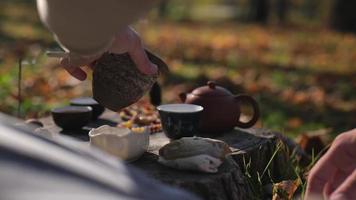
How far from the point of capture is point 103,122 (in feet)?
10.2

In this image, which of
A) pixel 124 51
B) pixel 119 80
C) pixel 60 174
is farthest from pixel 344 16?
pixel 60 174

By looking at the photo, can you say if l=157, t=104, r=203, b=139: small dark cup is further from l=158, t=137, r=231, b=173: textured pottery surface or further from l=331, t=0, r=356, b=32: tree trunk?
l=331, t=0, r=356, b=32: tree trunk

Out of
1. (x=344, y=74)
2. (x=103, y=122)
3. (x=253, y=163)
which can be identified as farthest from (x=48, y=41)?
(x=253, y=163)

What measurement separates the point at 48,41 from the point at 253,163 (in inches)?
252

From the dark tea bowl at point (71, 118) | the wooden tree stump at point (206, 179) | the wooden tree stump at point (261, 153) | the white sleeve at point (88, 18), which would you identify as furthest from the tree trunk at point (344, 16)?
the white sleeve at point (88, 18)

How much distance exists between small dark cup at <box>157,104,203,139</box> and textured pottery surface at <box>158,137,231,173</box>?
0.78 feet

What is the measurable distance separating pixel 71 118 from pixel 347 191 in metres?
1.41

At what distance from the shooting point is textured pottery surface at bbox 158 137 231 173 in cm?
221

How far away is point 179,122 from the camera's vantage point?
257 centimetres

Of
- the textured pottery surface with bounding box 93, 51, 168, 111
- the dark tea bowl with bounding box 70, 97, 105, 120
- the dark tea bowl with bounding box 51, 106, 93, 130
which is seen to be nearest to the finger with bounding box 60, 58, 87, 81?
the textured pottery surface with bounding box 93, 51, 168, 111

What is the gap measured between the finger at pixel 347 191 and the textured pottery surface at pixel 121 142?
79cm

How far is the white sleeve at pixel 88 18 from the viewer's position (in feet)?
5.62

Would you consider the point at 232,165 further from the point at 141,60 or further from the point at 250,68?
the point at 250,68

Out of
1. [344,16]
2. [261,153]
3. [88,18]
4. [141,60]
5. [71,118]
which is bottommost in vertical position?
[344,16]
